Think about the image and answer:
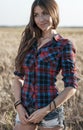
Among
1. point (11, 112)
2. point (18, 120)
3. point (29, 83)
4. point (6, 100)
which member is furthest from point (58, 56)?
point (6, 100)

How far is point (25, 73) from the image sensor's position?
362 cm

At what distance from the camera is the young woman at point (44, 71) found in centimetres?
344

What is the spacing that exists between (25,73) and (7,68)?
5.95 meters

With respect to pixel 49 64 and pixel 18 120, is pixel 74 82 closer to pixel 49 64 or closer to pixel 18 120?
pixel 49 64

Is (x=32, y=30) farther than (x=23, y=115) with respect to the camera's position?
Yes

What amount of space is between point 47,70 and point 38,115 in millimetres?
362

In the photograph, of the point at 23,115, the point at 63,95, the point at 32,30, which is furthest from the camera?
the point at 32,30

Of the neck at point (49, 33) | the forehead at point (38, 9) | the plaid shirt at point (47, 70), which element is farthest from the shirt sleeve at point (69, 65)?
the forehead at point (38, 9)

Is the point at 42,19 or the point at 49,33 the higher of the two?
the point at 42,19

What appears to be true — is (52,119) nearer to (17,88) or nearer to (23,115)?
(23,115)

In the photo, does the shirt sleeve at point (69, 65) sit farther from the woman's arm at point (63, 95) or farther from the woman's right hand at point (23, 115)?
the woman's right hand at point (23, 115)

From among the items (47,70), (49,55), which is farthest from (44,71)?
(49,55)

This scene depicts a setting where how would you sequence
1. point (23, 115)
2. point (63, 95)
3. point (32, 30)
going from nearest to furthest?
1. point (63, 95)
2. point (23, 115)
3. point (32, 30)

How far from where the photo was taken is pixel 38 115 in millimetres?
3459
